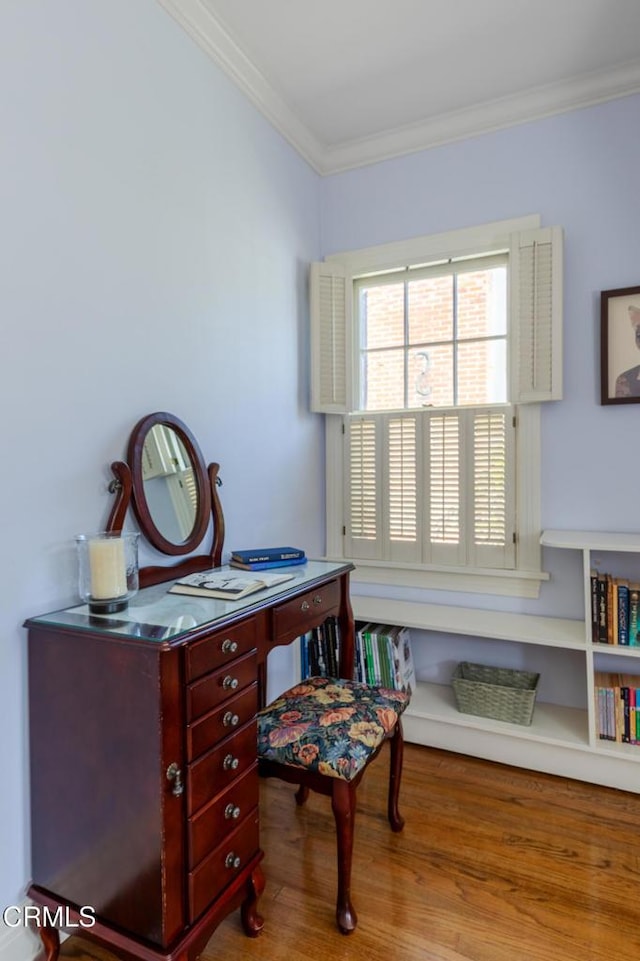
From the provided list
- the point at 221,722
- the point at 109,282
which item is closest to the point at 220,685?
the point at 221,722

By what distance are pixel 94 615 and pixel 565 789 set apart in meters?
1.88

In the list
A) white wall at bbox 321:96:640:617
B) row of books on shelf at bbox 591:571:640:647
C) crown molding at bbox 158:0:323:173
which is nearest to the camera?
crown molding at bbox 158:0:323:173

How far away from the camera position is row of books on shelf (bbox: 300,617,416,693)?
7.86 feet

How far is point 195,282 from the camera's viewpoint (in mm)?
1911

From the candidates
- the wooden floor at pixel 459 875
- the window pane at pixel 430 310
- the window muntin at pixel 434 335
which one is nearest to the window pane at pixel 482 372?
the window muntin at pixel 434 335

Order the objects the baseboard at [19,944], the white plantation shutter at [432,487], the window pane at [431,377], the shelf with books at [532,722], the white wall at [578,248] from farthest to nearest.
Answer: the window pane at [431,377] < the white plantation shutter at [432,487] < the white wall at [578,248] < the shelf with books at [532,722] < the baseboard at [19,944]

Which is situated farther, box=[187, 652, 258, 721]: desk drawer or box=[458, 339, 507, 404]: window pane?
box=[458, 339, 507, 404]: window pane

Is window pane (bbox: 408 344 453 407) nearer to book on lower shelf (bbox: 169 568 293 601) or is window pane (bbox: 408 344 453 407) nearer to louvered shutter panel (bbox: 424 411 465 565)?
louvered shutter panel (bbox: 424 411 465 565)

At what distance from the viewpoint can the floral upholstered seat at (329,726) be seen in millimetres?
1437

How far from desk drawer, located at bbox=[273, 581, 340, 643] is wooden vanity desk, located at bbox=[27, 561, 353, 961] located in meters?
0.15

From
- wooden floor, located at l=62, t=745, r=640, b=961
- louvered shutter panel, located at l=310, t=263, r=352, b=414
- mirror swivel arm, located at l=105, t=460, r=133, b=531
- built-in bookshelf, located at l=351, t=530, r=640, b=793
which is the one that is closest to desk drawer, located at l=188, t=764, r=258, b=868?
wooden floor, located at l=62, t=745, r=640, b=961

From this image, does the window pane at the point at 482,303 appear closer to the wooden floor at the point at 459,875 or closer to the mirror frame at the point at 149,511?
the mirror frame at the point at 149,511

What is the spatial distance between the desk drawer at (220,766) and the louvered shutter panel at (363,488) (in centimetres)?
144

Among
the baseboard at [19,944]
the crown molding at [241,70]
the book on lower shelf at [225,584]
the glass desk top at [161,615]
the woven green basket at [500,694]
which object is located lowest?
the baseboard at [19,944]
